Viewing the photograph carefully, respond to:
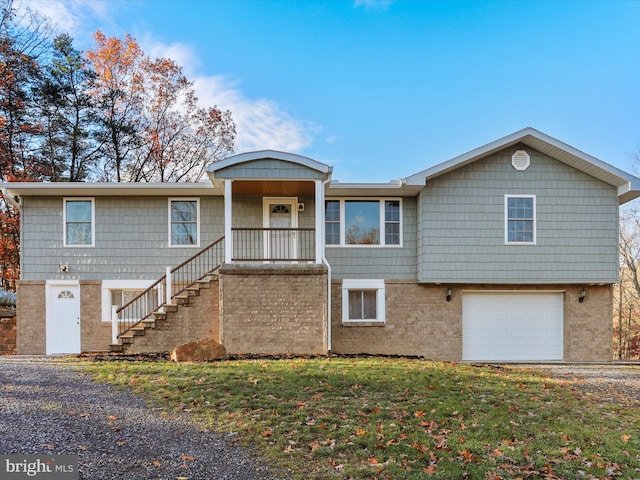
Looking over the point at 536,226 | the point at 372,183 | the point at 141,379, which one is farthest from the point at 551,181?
the point at 141,379

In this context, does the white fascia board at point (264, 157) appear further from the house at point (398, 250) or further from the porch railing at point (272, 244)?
the porch railing at point (272, 244)

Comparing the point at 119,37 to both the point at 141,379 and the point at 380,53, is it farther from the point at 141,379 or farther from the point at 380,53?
the point at 141,379

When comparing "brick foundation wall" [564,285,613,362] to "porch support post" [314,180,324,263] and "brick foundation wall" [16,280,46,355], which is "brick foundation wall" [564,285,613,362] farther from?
"brick foundation wall" [16,280,46,355]

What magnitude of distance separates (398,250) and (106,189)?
7845 mm

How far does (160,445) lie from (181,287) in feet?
24.0

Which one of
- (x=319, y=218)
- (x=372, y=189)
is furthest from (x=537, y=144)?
(x=319, y=218)

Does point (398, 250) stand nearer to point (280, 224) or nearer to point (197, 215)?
point (280, 224)

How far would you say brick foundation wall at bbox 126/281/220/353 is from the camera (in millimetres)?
10273

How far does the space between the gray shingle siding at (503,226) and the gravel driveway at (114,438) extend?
797cm

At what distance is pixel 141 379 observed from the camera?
712cm

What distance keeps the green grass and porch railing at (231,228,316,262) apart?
389 centimetres

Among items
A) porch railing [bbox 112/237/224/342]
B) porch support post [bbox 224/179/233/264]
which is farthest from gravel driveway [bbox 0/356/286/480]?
porch railing [bbox 112/237/224/342]

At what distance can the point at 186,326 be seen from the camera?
10.5 m

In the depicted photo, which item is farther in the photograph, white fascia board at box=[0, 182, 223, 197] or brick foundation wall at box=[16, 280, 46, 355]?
brick foundation wall at box=[16, 280, 46, 355]
